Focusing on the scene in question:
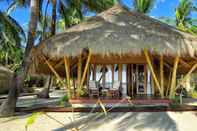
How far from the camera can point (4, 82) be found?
90.4ft

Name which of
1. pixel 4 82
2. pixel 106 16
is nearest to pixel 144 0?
pixel 4 82

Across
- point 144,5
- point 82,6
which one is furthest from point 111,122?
point 144,5

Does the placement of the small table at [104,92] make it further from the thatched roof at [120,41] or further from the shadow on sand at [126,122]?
the shadow on sand at [126,122]

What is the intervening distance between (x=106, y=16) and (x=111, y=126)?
624 centimetres

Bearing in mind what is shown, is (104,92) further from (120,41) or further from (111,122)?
(111,122)

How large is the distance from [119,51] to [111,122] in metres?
3.09

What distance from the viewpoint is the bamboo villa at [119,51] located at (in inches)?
481

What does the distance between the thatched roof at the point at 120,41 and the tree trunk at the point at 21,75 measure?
91cm

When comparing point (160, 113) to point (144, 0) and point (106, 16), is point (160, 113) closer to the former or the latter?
point (106, 16)

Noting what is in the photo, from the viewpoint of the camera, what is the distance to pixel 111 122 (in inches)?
388

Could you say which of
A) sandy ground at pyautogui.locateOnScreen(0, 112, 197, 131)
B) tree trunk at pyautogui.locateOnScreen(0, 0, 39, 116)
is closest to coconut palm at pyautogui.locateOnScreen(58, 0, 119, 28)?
tree trunk at pyautogui.locateOnScreen(0, 0, 39, 116)

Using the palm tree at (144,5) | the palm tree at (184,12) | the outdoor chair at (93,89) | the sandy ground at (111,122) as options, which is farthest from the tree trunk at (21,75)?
the palm tree at (184,12)

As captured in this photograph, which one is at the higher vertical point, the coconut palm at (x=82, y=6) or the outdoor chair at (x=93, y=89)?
the coconut palm at (x=82, y=6)

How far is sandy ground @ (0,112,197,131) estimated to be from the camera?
9070 millimetres
